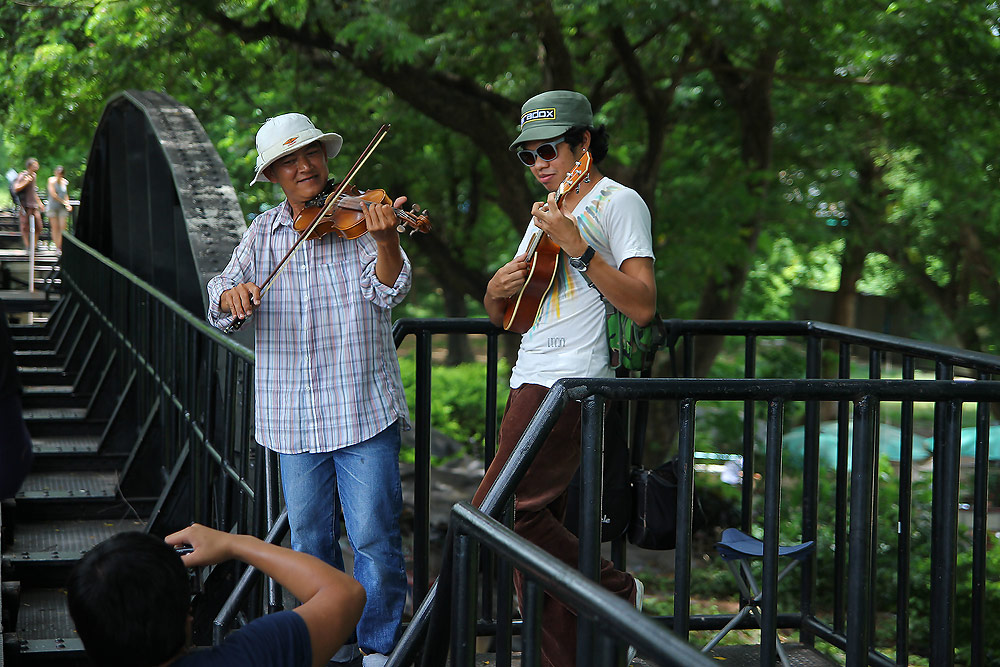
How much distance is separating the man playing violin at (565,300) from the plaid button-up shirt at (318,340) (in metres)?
0.41

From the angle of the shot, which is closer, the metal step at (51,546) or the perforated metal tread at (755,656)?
the perforated metal tread at (755,656)

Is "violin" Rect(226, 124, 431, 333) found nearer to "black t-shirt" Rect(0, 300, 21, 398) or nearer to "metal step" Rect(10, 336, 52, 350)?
"black t-shirt" Rect(0, 300, 21, 398)

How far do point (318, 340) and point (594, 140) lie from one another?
1087 mm

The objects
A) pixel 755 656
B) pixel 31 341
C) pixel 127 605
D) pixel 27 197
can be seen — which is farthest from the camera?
pixel 27 197

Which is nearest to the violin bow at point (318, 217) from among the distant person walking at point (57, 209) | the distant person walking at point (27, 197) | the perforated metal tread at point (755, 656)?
the perforated metal tread at point (755, 656)

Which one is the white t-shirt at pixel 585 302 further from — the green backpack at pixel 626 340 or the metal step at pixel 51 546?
the metal step at pixel 51 546

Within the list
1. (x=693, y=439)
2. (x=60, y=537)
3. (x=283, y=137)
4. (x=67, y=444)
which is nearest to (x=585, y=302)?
(x=693, y=439)

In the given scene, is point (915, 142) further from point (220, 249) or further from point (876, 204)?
point (220, 249)

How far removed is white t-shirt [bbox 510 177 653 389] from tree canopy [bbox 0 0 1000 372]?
5.49m

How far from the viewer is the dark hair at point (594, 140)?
3328 mm

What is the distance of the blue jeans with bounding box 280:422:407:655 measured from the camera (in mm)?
3400

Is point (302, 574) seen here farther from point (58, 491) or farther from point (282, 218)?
point (58, 491)

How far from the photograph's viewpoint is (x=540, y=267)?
10.7 ft

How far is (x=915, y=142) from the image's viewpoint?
1187 centimetres
